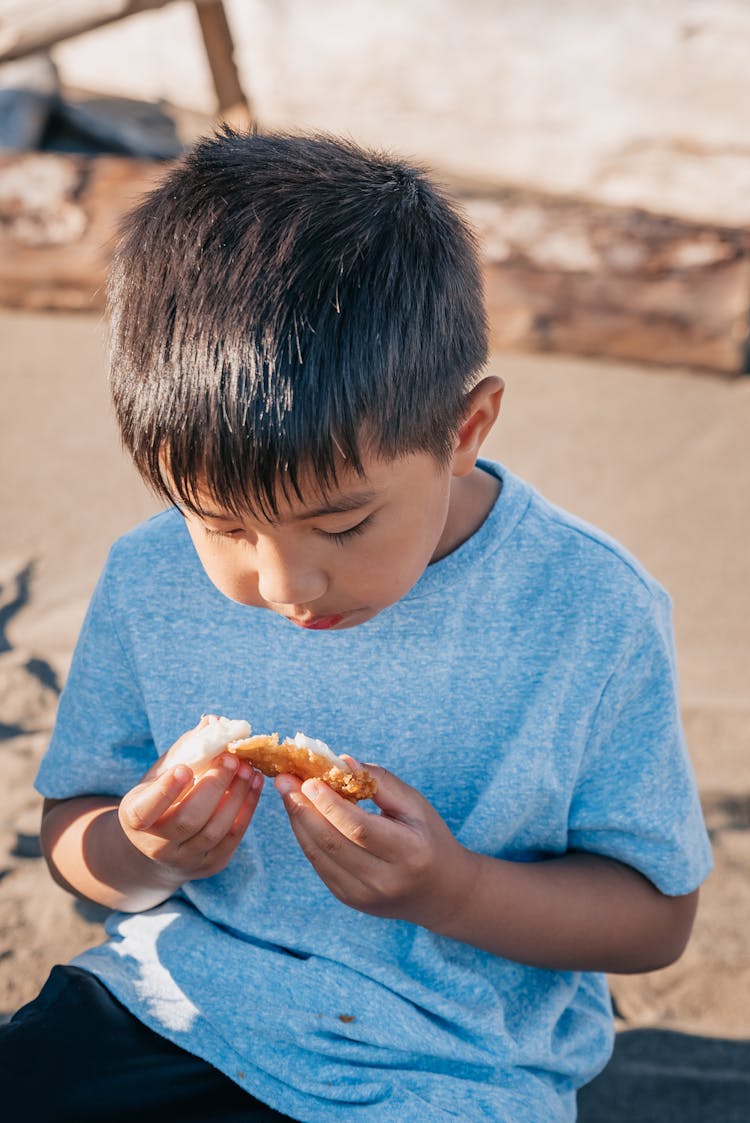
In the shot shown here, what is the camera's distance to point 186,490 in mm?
1530

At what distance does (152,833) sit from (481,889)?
452 mm

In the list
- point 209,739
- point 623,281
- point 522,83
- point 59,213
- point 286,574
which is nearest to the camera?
point 286,574

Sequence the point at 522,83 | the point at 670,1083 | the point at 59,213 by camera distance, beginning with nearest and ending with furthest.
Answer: the point at 670,1083 < the point at 59,213 < the point at 522,83

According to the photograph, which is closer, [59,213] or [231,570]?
[231,570]

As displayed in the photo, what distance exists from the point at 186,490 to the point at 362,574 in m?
0.24

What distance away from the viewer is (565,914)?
1803 mm

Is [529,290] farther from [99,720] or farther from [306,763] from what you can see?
[306,763]

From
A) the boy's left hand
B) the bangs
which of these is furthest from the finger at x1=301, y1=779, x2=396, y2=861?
the bangs

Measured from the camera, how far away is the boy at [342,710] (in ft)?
4.92

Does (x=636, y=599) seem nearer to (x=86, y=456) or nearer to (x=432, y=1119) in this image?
(x=432, y=1119)

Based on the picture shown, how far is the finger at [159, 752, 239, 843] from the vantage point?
5.43ft

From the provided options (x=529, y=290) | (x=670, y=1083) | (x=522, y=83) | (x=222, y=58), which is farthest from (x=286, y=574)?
(x=522, y=83)

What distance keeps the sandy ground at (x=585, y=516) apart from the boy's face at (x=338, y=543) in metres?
1.26

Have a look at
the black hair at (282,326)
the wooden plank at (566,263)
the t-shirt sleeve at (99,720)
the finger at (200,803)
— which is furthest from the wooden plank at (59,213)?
the finger at (200,803)
